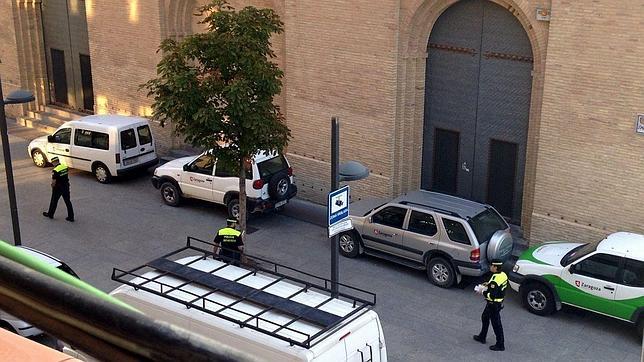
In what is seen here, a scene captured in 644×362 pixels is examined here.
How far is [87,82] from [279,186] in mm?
10009

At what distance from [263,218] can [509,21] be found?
22.8 ft

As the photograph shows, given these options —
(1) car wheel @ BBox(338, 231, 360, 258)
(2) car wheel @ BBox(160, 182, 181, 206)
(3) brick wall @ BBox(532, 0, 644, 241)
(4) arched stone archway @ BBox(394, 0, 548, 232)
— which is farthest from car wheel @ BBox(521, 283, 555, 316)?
(2) car wheel @ BBox(160, 182, 181, 206)

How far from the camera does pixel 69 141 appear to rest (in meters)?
21.4

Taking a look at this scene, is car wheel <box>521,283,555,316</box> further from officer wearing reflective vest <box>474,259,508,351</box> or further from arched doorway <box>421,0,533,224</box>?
arched doorway <box>421,0,533,224</box>

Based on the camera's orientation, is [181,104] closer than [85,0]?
Yes

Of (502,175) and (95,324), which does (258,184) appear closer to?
(502,175)

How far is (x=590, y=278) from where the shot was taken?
13.4 metres

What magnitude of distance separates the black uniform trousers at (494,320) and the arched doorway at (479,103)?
4.73 metres

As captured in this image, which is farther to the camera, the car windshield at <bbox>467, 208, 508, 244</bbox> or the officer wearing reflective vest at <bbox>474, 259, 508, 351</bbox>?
the car windshield at <bbox>467, 208, 508, 244</bbox>

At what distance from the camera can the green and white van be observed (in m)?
13.0

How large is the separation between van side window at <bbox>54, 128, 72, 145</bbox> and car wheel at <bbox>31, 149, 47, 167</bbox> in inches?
36.0

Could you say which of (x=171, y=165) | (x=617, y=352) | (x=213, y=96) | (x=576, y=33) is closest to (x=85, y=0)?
(x=171, y=165)

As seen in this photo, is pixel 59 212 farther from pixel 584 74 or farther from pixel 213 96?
pixel 584 74

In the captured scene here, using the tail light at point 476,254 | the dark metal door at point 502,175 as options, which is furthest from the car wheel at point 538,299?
the dark metal door at point 502,175
